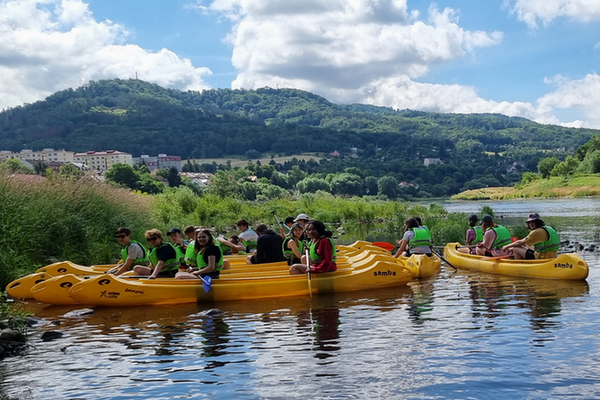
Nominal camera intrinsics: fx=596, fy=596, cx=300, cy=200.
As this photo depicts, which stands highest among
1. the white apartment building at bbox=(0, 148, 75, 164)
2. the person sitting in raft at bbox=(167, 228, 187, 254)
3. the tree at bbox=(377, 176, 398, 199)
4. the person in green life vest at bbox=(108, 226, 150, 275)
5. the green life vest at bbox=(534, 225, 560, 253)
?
the white apartment building at bbox=(0, 148, 75, 164)

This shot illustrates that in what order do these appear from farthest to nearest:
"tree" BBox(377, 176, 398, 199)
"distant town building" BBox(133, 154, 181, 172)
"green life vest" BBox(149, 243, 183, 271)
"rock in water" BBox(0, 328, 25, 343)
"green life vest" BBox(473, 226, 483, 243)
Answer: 1. "distant town building" BBox(133, 154, 181, 172)
2. "tree" BBox(377, 176, 398, 199)
3. "green life vest" BBox(473, 226, 483, 243)
4. "green life vest" BBox(149, 243, 183, 271)
5. "rock in water" BBox(0, 328, 25, 343)

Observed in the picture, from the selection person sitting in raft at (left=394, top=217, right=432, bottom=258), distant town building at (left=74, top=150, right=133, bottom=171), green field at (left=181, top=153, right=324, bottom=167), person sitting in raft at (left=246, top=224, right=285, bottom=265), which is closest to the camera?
person sitting in raft at (left=246, top=224, right=285, bottom=265)

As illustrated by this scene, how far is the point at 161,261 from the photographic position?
36.9 ft

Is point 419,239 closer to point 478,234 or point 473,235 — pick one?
point 473,235

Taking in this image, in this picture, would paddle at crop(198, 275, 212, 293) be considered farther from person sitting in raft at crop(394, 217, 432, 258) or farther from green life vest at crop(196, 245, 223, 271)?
person sitting in raft at crop(394, 217, 432, 258)

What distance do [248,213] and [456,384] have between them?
99.9 ft

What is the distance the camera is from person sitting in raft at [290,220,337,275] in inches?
448

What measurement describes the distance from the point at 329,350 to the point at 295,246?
5.18 meters

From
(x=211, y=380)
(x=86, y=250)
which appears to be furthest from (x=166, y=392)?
(x=86, y=250)

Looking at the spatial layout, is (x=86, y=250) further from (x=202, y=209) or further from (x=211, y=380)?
(x=202, y=209)

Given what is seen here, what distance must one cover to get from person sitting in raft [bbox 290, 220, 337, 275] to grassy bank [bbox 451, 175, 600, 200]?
65.0m

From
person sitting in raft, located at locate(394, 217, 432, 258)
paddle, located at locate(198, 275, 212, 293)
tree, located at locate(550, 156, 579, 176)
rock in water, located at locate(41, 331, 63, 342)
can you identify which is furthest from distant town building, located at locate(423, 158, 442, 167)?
rock in water, located at locate(41, 331, 63, 342)

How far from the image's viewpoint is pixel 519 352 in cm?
667

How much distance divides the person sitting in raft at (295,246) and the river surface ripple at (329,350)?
1570 mm
